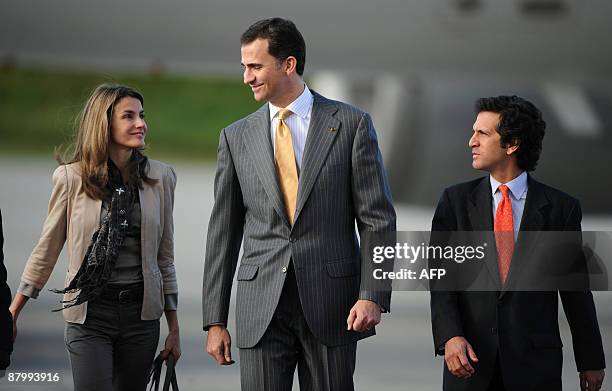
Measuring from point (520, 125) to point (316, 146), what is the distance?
54 cm

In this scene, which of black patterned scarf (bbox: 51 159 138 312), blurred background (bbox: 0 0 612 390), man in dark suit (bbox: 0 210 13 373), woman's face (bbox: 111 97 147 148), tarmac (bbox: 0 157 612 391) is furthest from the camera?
blurred background (bbox: 0 0 612 390)

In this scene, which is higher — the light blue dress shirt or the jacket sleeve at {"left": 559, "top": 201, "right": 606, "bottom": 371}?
the light blue dress shirt

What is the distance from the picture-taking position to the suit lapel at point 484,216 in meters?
3.04

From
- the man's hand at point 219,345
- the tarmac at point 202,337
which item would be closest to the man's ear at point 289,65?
the man's hand at point 219,345

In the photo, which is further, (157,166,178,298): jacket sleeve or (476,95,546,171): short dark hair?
(157,166,178,298): jacket sleeve

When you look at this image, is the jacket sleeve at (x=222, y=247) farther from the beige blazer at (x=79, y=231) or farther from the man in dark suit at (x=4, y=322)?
the man in dark suit at (x=4, y=322)

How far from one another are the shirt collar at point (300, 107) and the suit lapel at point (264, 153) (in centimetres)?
2

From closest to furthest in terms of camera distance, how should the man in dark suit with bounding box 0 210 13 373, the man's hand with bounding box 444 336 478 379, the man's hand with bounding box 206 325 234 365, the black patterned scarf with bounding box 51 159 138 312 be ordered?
the man in dark suit with bounding box 0 210 13 373 < the man's hand with bounding box 444 336 478 379 < the man's hand with bounding box 206 325 234 365 < the black patterned scarf with bounding box 51 159 138 312

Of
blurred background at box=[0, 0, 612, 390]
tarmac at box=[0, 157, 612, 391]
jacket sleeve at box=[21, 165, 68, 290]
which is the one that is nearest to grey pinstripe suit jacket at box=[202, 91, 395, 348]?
jacket sleeve at box=[21, 165, 68, 290]

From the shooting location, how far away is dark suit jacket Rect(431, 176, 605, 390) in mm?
2976

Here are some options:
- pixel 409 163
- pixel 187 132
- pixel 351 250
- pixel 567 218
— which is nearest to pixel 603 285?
pixel 567 218

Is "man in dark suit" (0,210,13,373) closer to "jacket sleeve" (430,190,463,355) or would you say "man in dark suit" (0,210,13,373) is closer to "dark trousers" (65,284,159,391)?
"dark trousers" (65,284,159,391)

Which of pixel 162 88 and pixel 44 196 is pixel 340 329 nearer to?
pixel 44 196

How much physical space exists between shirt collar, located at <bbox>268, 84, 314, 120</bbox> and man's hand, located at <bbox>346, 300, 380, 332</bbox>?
52 cm
